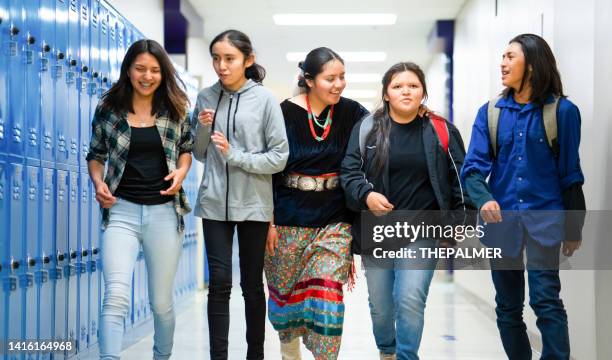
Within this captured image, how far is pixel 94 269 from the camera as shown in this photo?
403cm

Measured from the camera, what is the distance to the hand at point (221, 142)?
9.75ft

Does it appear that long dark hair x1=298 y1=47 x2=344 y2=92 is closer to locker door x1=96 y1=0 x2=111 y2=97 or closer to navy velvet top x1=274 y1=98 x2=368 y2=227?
navy velvet top x1=274 y1=98 x2=368 y2=227

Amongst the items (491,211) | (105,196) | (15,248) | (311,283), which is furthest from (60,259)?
(491,211)

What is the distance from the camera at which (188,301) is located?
22.8 ft

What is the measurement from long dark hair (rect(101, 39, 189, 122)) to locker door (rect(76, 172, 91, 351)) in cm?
83

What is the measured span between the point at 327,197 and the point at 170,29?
5706 millimetres

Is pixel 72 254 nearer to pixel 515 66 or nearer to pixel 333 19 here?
pixel 515 66

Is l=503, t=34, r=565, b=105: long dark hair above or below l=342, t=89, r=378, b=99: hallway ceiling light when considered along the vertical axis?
below

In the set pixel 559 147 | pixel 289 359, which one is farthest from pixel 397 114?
pixel 289 359

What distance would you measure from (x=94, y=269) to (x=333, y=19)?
584 cm

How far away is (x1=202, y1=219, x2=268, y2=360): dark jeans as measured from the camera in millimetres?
3010

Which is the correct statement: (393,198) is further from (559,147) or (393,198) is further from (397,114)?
(559,147)

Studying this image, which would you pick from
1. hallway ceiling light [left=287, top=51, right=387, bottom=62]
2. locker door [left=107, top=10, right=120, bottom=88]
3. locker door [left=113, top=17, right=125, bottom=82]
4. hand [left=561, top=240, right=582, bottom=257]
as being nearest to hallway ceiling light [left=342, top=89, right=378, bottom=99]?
hallway ceiling light [left=287, top=51, right=387, bottom=62]

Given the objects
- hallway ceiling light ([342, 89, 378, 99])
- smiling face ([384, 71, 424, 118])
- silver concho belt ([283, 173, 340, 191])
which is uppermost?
hallway ceiling light ([342, 89, 378, 99])
